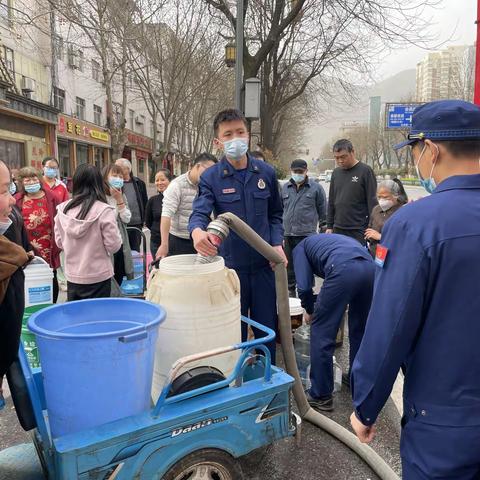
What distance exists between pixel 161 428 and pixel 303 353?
85.5 inches

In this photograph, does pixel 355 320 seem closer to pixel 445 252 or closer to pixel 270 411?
pixel 270 411

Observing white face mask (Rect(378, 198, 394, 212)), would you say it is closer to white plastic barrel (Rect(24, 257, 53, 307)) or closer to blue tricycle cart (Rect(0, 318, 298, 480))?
blue tricycle cart (Rect(0, 318, 298, 480))

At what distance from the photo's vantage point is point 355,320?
3260 mm

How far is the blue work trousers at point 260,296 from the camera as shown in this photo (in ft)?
10.1

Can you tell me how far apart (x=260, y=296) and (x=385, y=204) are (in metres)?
2.25

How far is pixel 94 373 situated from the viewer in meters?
1.79

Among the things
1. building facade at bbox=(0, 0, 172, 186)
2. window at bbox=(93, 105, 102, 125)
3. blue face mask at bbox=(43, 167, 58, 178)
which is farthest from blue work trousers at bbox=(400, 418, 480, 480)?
window at bbox=(93, 105, 102, 125)

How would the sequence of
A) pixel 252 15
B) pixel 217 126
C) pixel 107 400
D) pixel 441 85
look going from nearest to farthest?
pixel 107 400 → pixel 217 126 → pixel 252 15 → pixel 441 85

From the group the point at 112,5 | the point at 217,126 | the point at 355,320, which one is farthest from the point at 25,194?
the point at 112,5

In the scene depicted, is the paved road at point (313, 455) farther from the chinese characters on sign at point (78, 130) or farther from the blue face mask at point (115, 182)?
the chinese characters on sign at point (78, 130)

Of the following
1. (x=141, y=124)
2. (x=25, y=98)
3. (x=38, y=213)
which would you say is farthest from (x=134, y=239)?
(x=141, y=124)

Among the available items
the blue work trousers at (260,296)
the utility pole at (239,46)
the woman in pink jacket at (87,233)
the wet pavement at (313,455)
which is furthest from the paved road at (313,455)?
the utility pole at (239,46)

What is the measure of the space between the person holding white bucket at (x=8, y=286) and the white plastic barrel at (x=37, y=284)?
1.87 meters

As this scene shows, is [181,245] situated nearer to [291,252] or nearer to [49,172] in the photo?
[291,252]
